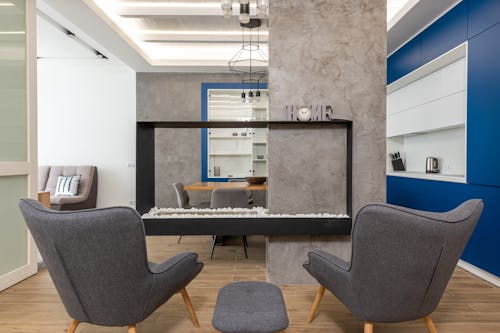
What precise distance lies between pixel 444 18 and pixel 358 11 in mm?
1509

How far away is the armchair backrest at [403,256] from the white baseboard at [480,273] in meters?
1.75

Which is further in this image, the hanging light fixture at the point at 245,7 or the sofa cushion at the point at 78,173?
the sofa cushion at the point at 78,173

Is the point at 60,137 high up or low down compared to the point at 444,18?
down

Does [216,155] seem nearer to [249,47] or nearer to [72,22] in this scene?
[249,47]

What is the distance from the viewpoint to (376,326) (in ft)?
6.96

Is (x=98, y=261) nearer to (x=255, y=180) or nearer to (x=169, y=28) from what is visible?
(x=255, y=180)

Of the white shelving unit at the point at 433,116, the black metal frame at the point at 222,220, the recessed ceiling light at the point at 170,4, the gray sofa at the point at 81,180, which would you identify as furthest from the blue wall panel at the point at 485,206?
the gray sofa at the point at 81,180

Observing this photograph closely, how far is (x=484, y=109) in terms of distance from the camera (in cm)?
300

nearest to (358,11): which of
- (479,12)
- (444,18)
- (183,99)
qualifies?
(479,12)

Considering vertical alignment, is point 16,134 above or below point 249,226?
above

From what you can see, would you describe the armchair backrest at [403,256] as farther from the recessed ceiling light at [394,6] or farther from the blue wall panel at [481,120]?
the recessed ceiling light at [394,6]

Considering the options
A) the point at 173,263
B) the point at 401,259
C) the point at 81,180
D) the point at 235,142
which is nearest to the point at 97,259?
the point at 173,263

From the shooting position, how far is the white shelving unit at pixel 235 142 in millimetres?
6422

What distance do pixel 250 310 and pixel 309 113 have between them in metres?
1.73
